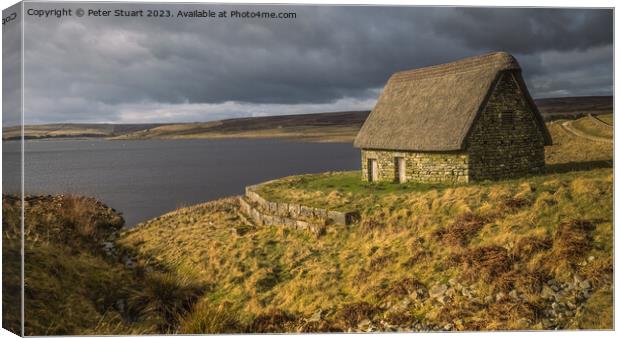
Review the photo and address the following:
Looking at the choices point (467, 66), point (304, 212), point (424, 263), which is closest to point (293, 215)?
point (304, 212)

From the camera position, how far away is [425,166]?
57.1ft

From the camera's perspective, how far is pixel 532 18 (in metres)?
9.25

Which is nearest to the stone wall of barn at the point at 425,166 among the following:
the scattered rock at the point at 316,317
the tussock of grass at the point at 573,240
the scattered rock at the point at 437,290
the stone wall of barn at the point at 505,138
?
the stone wall of barn at the point at 505,138

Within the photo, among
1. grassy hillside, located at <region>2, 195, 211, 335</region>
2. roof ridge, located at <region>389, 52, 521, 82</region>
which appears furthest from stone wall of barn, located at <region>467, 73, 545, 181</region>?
grassy hillside, located at <region>2, 195, 211, 335</region>

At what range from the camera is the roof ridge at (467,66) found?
53.7 ft

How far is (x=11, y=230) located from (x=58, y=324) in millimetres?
1960

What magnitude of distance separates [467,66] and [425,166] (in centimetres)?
444

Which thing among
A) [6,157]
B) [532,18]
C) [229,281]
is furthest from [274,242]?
[532,18]

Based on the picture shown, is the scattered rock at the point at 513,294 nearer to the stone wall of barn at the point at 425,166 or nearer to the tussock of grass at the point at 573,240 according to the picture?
the tussock of grass at the point at 573,240

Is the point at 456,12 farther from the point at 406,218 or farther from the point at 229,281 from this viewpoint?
the point at 229,281

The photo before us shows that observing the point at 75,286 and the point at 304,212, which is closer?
the point at 75,286

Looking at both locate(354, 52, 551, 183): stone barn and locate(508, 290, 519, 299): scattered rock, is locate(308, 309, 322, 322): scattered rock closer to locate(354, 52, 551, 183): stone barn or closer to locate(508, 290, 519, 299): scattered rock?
locate(508, 290, 519, 299): scattered rock

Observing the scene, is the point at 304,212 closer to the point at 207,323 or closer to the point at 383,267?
the point at 383,267

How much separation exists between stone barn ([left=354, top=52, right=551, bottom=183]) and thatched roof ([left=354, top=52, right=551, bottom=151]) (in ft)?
0.11
